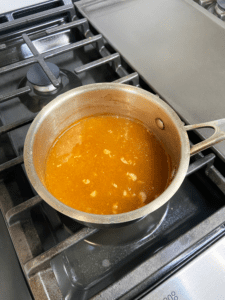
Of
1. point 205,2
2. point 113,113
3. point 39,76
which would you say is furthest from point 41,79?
point 205,2

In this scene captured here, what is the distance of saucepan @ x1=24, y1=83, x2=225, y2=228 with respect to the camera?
50cm

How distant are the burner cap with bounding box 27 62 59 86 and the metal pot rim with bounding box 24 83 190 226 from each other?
19 cm

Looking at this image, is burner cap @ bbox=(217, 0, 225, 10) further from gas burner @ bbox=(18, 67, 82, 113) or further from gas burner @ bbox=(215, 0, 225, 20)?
gas burner @ bbox=(18, 67, 82, 113)

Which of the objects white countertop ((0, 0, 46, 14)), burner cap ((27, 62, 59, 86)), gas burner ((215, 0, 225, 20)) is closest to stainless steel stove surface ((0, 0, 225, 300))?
burner cap ((27, 62, 59, 86))

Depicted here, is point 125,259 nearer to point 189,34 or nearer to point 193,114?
point 193,114

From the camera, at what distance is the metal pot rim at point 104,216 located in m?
0.43

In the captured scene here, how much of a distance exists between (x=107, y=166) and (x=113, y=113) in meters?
0.15

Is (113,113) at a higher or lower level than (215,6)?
lower

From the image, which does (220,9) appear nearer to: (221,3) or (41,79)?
(221,3)

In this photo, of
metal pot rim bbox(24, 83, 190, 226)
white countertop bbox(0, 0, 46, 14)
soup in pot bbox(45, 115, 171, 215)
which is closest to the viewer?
metal pot rim bbox(24, 83, 190, 226)

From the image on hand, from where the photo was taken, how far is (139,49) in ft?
2.68

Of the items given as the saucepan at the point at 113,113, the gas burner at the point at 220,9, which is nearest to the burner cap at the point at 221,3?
the gas burner at the point at 220,9

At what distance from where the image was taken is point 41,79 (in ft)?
2.48

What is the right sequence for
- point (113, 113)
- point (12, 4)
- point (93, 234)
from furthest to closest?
point (12, 4) < point (113, 113) < point (93, 234)
